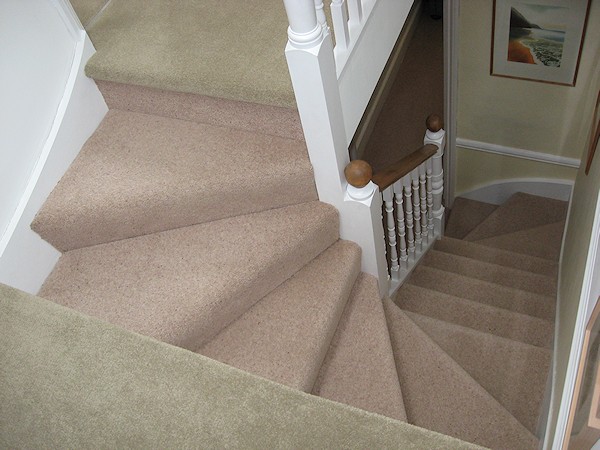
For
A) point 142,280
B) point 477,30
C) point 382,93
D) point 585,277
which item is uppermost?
point 142,280

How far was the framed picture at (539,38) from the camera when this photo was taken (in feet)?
12.9

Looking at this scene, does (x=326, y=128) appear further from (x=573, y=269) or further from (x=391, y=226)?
(x=573, y=269)

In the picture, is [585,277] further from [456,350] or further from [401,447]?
[401,447]

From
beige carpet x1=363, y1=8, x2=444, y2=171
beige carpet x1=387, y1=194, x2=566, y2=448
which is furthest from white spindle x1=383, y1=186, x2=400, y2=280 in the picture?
beige carpet x1=363, y1=8, x2=444, y2=171

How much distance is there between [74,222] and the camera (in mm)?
2471

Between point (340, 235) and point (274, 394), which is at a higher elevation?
point (274, 394)

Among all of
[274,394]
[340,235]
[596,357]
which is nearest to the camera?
[596,357]

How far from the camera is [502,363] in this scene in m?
3.05

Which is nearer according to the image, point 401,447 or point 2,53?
point 401,447

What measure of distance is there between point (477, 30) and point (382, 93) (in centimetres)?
167

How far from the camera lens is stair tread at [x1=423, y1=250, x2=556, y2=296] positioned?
3.88 metres

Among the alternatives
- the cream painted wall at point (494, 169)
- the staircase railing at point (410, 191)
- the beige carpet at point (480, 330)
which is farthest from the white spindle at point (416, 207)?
the cream painted wall at point (494, 169)

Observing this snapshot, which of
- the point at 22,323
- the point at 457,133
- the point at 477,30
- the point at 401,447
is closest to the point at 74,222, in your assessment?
the point at 22,323

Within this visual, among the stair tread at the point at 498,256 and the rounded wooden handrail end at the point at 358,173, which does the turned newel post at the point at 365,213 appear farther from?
the stair tread at the point at 498,256
